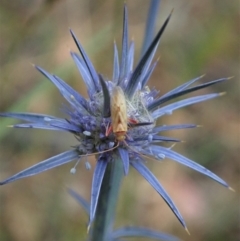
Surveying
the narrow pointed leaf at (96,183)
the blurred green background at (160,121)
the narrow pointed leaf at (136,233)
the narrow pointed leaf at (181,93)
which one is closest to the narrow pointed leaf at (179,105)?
the narrow pointed leaf at (181,93)

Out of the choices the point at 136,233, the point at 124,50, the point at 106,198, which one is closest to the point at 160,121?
the point at 136,233

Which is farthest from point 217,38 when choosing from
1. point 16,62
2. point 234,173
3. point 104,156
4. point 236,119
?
point 104,156

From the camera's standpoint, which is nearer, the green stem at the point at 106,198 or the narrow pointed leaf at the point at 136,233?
the green stem at the point at 106,198

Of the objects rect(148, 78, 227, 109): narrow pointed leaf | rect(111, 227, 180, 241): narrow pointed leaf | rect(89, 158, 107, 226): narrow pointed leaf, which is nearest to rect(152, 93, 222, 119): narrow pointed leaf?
rect(148, 78, 227, 109): narrow pointed leaf

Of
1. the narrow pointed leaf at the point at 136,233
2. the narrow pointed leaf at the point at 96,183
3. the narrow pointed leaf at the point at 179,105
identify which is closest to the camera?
the narrow pointed leaf at the point at 96,183

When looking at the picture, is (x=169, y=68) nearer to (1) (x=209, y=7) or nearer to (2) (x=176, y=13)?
(2) (x=176, y=13)

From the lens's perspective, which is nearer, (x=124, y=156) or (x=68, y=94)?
(x=124, y=156)

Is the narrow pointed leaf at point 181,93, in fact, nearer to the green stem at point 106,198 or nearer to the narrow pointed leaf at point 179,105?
the narrow pointed leaf at point 179,105

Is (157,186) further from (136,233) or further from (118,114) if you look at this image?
(136,233)
